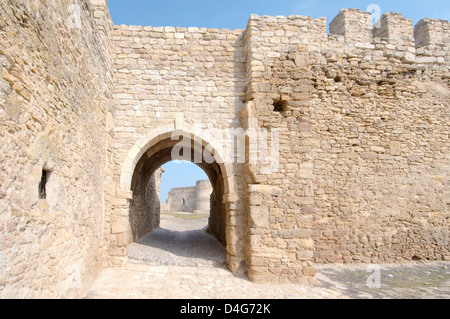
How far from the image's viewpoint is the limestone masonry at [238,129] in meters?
2.85

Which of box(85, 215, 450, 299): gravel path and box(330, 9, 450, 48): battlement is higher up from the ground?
box(330, 9, 450, 48): battlement

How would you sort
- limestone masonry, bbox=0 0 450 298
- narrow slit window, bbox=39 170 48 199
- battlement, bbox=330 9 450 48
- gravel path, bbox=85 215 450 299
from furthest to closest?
1. battlement, bbox=330 9 450 48
2. gravel path, bbox=85 215 450 299
3. narrow slit window, bbox=39 170 48 199
4. limestone masonry, bbox=0 0 450 298

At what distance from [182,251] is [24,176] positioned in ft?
18.1

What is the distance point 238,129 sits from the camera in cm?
622

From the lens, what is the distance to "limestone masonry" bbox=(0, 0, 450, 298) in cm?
285

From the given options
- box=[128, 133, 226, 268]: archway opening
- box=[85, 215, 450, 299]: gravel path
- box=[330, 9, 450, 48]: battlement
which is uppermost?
box=[330, 9, 450, 48]: battlement

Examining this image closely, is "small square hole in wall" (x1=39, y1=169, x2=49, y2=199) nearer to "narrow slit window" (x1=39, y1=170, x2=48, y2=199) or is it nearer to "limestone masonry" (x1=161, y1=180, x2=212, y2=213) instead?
"narrow slit window" (x1=39, y1=170, x2=48, y2=199)

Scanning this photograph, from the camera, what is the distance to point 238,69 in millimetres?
6438

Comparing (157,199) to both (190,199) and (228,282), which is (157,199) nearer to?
(228,282)

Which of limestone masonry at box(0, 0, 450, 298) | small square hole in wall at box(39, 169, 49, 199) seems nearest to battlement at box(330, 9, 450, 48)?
limestone masonry at box(0, 0, 450, 298)
